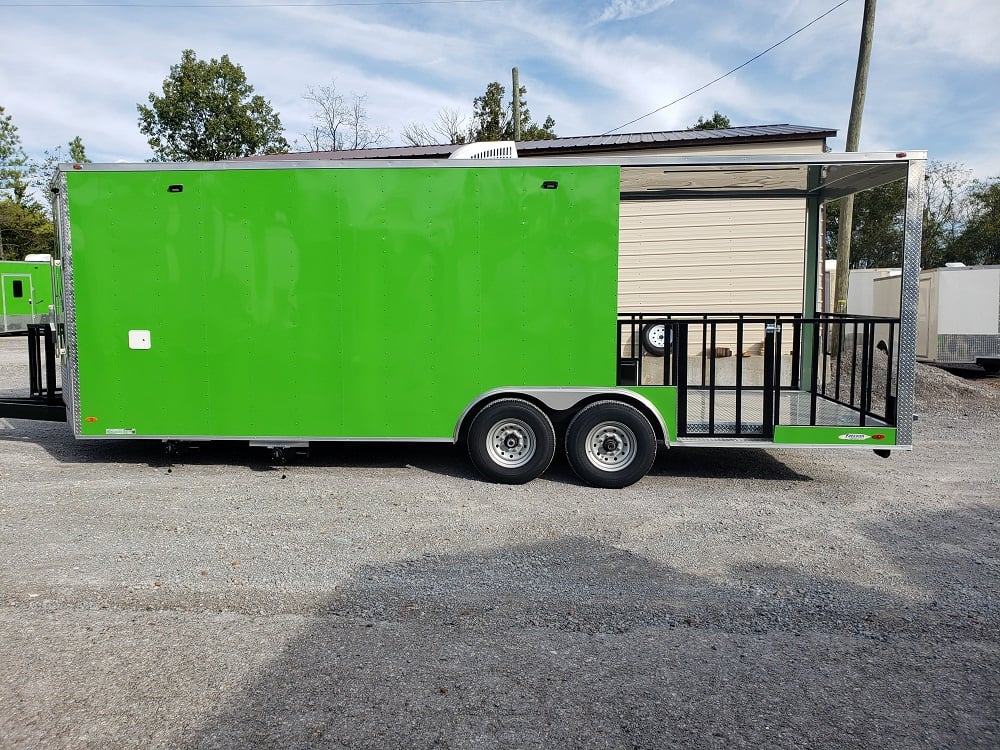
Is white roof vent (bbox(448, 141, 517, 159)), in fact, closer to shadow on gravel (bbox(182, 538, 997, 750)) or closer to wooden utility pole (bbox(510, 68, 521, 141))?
shadow on gravel (bbox(182, 538, 997, 750))

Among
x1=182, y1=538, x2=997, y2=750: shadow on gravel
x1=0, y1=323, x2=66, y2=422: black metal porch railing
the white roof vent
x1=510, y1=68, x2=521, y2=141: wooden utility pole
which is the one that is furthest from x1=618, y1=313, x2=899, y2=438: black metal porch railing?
x1=510, y1=68, x2=521, y2=141: wooden utility pole

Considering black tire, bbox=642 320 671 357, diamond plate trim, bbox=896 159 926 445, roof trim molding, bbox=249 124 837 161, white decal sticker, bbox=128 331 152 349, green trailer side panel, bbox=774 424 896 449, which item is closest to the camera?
diamond plate trim, bbox=896 159 926 445

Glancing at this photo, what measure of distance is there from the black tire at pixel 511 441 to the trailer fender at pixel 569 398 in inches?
3.1

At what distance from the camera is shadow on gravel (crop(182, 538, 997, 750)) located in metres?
3.23

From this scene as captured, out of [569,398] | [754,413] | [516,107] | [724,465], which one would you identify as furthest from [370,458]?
[516,107]

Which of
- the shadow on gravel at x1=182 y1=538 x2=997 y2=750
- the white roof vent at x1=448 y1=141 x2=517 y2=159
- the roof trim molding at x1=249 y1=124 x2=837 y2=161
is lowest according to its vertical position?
the shadow on gravel at x1=182 y1=538 x2=997 y2=750

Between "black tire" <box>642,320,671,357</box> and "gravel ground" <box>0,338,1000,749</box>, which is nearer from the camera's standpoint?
"gravel ground" <box>0,338,1000,749</box>

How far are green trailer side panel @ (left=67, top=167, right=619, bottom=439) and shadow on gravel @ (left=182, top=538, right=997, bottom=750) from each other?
2.56 meters

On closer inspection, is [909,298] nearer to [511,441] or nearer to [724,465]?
[724,465]

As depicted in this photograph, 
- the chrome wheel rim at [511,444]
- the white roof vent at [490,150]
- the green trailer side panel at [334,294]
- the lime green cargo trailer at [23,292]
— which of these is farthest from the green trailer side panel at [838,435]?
the lime green cargo trailer at [23,292]

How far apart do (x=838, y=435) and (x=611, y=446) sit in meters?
2.00

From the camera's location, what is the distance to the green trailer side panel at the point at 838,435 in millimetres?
7012

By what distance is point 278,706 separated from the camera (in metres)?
3.42

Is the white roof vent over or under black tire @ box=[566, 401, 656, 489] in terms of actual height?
over
